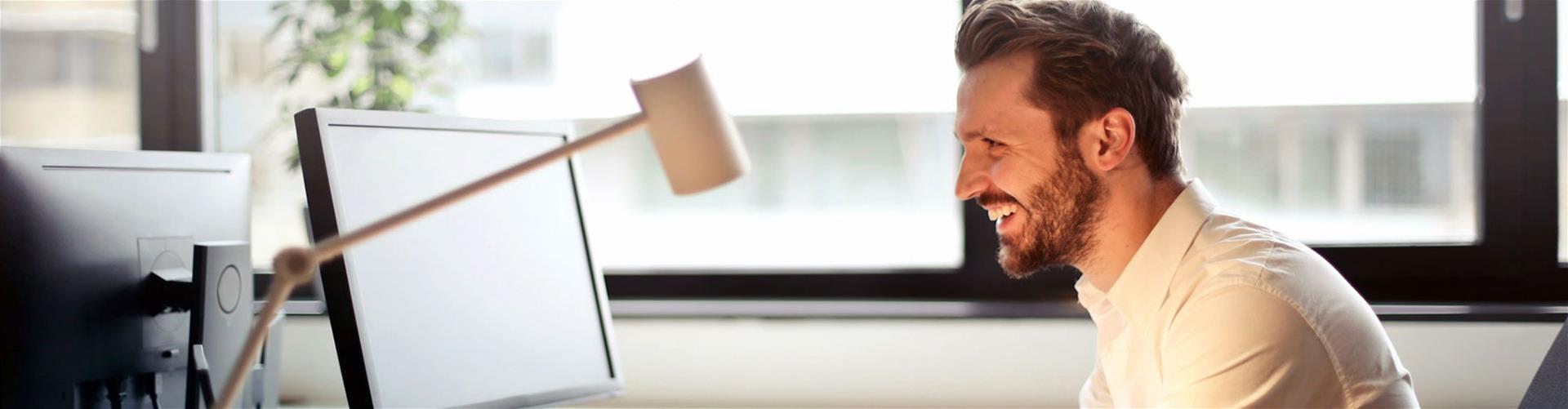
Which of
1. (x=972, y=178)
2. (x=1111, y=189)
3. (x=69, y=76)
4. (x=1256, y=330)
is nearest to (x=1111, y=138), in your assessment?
(x=1111, y=189)

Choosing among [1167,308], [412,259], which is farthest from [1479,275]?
[412,259]

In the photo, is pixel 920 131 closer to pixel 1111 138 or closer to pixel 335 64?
pixel 1111 138

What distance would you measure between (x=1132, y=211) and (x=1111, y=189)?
34 mm

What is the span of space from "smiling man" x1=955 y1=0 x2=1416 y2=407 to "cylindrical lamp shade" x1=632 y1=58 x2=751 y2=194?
49 centimetres

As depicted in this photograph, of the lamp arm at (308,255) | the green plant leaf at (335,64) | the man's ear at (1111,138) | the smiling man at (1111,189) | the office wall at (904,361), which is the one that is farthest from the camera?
the green plant leaf at (335,64)

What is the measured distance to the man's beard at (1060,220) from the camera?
126cm

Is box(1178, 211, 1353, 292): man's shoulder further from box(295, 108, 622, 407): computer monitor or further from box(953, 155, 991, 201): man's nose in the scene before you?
box(295, 108, 622, 407): computer monitor

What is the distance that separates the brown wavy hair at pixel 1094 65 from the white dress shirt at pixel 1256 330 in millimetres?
126

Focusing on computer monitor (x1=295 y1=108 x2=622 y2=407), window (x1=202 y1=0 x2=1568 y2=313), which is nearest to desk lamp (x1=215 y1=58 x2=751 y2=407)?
computer monitor (x1=295 y1=108 x2=622 y2=407)

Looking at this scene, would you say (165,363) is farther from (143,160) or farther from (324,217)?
(324,217)

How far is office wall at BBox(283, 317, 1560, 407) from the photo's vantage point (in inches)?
75.2

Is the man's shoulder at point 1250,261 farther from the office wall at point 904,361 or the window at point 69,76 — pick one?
the window at point 69,76

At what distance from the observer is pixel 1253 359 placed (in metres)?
0.97

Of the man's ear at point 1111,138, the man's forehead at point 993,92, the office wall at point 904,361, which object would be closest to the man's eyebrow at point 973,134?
the man's forehead at point 993,92
